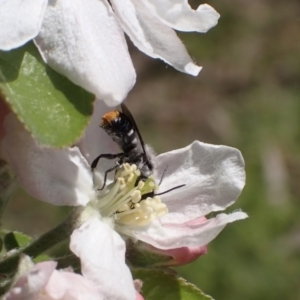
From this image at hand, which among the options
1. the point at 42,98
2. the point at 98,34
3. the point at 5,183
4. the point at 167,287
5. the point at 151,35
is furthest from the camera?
the point at 167,287

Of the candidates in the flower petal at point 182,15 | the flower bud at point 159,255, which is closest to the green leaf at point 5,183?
the flower bud at point 159,255

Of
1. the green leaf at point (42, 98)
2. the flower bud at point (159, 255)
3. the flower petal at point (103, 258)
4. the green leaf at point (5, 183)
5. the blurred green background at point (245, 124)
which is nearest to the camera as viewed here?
the green leaf at point (42, 98)

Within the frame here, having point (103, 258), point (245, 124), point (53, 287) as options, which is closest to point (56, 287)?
point (53, 287)

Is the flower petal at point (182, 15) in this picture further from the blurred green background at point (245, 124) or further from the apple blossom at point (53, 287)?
the blurred green background at point (245, 124)

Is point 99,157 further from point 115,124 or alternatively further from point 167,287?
point 167,287

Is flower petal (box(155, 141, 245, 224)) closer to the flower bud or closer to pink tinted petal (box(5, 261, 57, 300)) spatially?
the flower bud

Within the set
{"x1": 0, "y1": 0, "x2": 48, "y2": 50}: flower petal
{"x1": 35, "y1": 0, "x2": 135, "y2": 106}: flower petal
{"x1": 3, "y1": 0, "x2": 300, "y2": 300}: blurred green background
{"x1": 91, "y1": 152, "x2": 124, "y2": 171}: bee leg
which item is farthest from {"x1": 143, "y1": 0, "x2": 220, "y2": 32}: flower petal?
{"x1": 3, "y1": 0, "x2": 300, "y2": 300}: blurred green background
